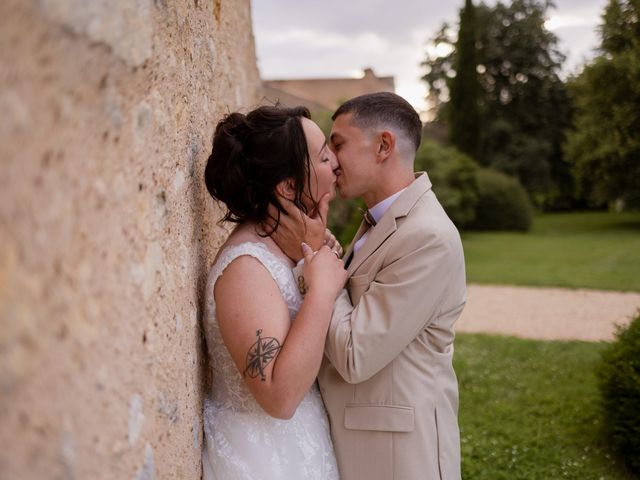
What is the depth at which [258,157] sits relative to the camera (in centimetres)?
219

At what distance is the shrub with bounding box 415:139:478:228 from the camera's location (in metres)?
20.8

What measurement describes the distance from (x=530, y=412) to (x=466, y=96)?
2435 centimetres

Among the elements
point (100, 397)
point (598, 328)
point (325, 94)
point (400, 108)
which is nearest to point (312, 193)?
point (400, 108)

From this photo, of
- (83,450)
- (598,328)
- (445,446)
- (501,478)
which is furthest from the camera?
(598,328)

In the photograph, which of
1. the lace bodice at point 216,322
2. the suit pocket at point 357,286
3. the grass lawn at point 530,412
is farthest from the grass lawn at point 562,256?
the lace bodice at point 216,322

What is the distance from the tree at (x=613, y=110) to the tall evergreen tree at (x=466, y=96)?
517cm

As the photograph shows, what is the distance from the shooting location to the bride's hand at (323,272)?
6.85 feet

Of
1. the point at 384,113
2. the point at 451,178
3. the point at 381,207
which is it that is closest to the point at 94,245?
the point at 381,207

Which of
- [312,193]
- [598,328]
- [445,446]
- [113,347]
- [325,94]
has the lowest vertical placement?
[598,328]

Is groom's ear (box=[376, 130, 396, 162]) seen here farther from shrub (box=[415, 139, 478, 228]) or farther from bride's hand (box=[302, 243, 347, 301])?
shrub (box=[415, 139, 478, 228])

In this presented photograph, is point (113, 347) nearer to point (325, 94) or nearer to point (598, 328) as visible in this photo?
point (598, 328)

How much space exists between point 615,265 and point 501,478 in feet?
36.4

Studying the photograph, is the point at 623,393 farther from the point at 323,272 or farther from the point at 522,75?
the point at 522,75

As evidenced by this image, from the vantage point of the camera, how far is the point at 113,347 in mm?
1337
